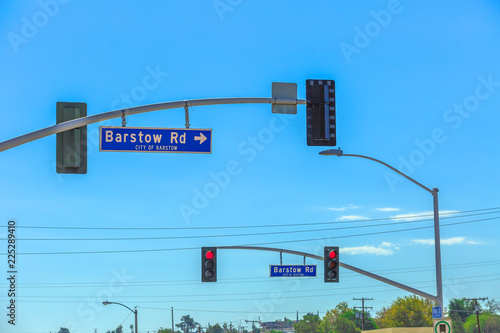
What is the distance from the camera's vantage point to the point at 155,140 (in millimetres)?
15734

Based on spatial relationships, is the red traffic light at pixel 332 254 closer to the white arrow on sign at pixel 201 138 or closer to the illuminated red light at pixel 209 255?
the illuminated red light at pixel 209 255

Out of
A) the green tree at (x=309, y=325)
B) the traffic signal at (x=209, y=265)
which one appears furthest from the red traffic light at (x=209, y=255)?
the green tree at (x=309, y=325)

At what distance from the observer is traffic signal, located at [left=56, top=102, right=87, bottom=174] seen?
1460 cm

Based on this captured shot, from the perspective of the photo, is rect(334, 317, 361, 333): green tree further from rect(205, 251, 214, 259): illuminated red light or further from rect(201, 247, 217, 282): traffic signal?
rect(205, 251, 214, 259): illuminated red light

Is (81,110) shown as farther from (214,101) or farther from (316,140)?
(316,140)

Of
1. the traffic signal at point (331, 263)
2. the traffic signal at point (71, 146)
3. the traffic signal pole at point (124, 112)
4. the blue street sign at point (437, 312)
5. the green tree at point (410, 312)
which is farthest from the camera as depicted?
the green tree at point (410, 312)

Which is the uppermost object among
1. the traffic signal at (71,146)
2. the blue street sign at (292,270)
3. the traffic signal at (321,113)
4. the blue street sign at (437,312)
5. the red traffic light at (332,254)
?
the traffic signal at (321,113)

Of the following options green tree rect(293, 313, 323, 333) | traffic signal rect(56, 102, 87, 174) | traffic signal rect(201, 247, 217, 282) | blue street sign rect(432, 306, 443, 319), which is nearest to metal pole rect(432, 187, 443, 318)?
blue street sign rect(432, 306, 443, 319)

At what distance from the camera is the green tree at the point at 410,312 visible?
13762 cm

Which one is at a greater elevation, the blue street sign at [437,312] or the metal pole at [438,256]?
the metal pole at [438,256]

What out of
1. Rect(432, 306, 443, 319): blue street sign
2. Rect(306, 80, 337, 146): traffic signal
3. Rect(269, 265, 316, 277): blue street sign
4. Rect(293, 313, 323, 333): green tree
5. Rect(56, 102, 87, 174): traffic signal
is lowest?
Rect(293, 313, 323, 333): green tree

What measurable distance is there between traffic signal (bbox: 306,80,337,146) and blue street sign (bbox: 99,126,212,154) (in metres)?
2.34

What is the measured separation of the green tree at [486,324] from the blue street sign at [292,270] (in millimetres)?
117268

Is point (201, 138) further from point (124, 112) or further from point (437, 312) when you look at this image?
point (437, 312)
